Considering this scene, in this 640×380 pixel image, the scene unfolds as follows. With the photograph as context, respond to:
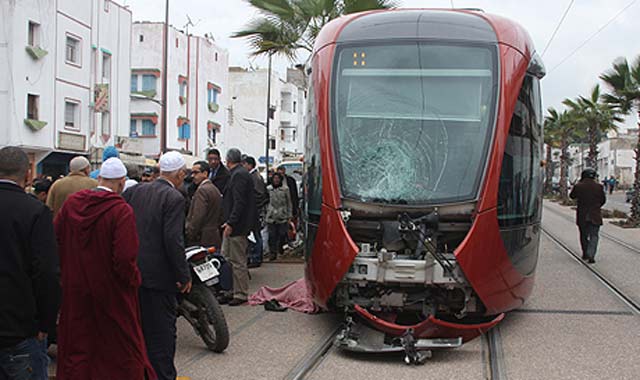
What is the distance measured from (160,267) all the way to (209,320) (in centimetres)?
156

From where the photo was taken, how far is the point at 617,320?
28.7 ft

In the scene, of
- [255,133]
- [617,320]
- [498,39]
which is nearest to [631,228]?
[617,320]

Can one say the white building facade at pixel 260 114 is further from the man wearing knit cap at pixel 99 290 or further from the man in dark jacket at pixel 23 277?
the man in dark jacket at pixel 23 277

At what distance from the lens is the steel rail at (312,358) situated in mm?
6363

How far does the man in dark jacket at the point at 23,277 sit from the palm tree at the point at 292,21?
12.4 m

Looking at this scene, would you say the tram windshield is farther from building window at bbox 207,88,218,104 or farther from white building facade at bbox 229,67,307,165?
white building facade at bbox 229,67,307,165

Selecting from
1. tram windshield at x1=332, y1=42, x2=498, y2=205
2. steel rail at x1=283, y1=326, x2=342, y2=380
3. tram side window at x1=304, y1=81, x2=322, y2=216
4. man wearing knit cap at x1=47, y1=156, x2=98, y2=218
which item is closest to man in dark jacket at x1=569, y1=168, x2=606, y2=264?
tram windshield at x1=332, y1=42, x2=498, y2=205

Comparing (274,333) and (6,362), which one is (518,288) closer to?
(274,333)

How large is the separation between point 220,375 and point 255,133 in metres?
60.1

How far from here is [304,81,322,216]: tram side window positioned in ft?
25.9

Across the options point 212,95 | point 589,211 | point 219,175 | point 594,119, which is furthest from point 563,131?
point 219,175

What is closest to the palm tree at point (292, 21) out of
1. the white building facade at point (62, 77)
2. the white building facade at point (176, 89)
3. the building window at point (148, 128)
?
the white building facade at point (62, 77)

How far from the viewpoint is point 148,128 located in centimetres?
4450

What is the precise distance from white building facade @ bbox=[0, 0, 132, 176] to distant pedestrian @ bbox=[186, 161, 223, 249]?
836 inches
